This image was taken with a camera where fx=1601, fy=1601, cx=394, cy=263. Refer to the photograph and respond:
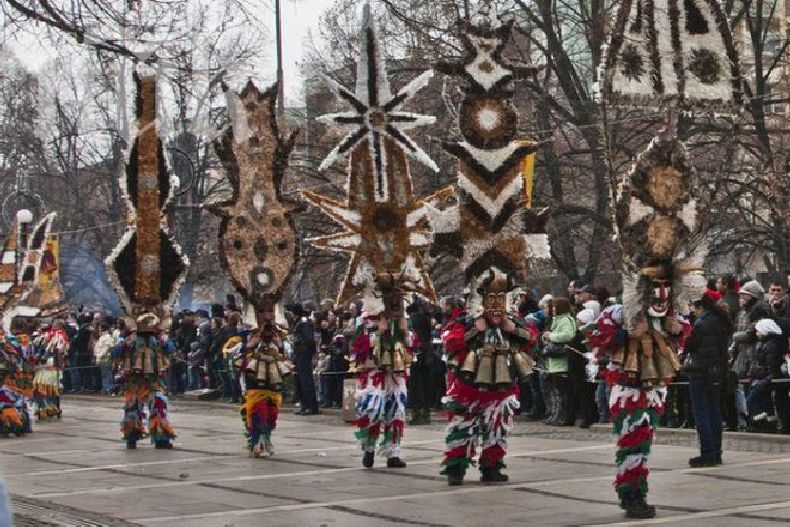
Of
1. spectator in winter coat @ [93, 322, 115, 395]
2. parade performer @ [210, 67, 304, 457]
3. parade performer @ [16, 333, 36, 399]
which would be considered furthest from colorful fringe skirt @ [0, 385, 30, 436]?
spectator in winter coat @ [93, 322, 115, 395]

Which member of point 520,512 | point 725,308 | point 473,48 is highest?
point 473,48

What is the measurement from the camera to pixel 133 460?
1866 centimetres

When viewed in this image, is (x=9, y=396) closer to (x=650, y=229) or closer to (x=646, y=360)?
(x=646, y=360)

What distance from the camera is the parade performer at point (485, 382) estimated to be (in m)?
14.4

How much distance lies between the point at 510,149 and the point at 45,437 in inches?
430

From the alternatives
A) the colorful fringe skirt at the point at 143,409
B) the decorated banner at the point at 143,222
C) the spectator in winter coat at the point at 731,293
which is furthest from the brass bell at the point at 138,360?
the spectator in winter coat at the point at 731,293

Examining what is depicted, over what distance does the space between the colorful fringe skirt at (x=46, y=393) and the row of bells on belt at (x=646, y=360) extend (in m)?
17.1

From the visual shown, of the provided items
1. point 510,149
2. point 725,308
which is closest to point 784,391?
point 725,308

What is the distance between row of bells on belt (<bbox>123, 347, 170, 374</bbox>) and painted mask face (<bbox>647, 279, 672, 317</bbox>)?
9005 millimetres

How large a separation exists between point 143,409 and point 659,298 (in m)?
9.69

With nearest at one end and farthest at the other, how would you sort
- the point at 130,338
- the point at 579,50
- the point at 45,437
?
the point at 130,338
the point at 45,437
the point at 579,50

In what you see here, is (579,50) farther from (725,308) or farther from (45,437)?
(725,308)

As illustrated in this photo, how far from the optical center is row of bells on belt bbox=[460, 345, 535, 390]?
1433 cm

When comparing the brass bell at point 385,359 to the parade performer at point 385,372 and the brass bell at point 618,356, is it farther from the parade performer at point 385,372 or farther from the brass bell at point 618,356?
the brass bell at point 618,356
